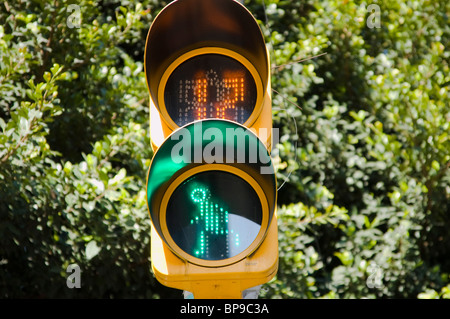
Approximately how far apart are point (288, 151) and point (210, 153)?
286 centimetres

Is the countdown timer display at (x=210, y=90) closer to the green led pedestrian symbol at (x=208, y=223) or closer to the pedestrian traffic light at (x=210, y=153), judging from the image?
the pedestrian traffic light at (x=210, y=153)

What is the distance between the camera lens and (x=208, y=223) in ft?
9.79

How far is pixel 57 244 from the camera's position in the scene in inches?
199

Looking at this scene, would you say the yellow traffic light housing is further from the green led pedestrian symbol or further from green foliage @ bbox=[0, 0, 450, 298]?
green foliage @ bbox=[0, 0, 450, 298]

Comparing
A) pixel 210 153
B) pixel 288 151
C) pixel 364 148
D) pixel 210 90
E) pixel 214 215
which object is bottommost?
pixel 364 148

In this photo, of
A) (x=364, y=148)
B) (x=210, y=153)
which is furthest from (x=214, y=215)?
(x=364, y=148)

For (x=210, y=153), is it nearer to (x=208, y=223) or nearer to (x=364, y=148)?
(x=208, y=223)

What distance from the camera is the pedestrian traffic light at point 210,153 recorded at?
2873mm

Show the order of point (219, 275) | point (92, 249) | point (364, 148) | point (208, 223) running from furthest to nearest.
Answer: point (364, 148)
point (92, 249)
point (208, 223)
point (219, 275)

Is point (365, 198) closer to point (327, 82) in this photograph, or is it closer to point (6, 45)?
point (327, 82)

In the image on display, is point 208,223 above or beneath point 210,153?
beneath

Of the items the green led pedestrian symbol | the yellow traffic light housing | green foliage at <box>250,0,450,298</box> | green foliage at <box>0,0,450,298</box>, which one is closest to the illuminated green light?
the green led pedestrian symbol

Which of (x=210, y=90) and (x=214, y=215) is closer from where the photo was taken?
(x=214, y=215)

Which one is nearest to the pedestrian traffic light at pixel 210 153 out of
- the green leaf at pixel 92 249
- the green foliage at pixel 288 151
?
the green foliage at pixel 288 151
